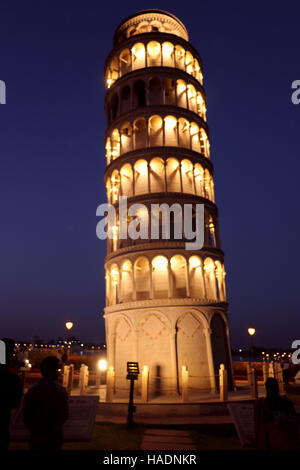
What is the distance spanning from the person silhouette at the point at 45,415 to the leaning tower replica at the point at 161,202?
52.4 ft

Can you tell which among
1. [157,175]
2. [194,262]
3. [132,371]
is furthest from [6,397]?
[157,175]

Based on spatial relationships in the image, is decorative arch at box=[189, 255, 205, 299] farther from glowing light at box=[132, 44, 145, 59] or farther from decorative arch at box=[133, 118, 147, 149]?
glowing light at box=[132, 44, 145, 59]

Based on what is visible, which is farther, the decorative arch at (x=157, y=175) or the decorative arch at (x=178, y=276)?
the decorative arch at (x=157, y=175)

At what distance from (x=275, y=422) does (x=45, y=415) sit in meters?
3.90

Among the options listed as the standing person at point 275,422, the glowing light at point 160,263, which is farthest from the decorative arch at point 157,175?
the standing person at point 275,422

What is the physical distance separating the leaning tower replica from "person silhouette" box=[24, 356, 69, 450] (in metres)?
16.0

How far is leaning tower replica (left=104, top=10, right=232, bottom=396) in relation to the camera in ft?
77.7

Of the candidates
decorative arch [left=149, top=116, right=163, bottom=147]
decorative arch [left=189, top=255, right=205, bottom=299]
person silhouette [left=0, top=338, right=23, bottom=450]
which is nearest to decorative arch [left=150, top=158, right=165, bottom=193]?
decorative arch [left=149, top=116, right=163, bottom=147]

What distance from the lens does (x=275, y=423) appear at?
586cm

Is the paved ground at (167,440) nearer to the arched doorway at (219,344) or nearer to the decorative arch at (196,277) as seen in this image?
the arched doorway at (219,344)

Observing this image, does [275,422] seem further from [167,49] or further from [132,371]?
[167,49]

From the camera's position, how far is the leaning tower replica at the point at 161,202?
2367cm
